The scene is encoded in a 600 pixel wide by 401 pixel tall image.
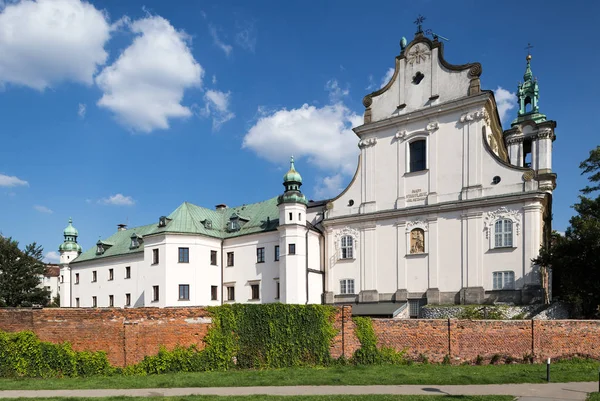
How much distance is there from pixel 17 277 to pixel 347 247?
1550 inches

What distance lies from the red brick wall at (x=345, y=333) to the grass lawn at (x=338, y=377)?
1.24 metres

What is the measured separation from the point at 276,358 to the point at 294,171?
20.7m

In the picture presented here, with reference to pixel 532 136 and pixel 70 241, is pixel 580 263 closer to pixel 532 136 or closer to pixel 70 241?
pixel 532 136

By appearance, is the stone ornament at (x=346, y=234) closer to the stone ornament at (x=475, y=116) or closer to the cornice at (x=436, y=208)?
the cornice at (x=436, y=208)

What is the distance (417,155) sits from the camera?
34.4 m

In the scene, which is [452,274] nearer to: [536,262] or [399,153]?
[536,262]

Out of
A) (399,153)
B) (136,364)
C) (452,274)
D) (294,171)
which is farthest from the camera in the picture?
(294,171)

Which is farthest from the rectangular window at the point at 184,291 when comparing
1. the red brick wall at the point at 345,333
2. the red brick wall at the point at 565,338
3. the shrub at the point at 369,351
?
the red brick wall at the point at 565,338

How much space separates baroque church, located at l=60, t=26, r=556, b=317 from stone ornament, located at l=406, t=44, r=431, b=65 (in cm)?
9

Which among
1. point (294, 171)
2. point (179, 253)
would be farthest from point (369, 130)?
point (179, 253)

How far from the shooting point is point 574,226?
26719 millimetres

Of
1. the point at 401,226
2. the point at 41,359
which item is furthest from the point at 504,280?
the point at 41,359

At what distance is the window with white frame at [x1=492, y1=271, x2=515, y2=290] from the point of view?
2923 centimetres

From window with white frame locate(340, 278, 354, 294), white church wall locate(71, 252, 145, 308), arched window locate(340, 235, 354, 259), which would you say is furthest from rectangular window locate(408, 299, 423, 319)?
white church wall locate(71, 252, 145, 308)
